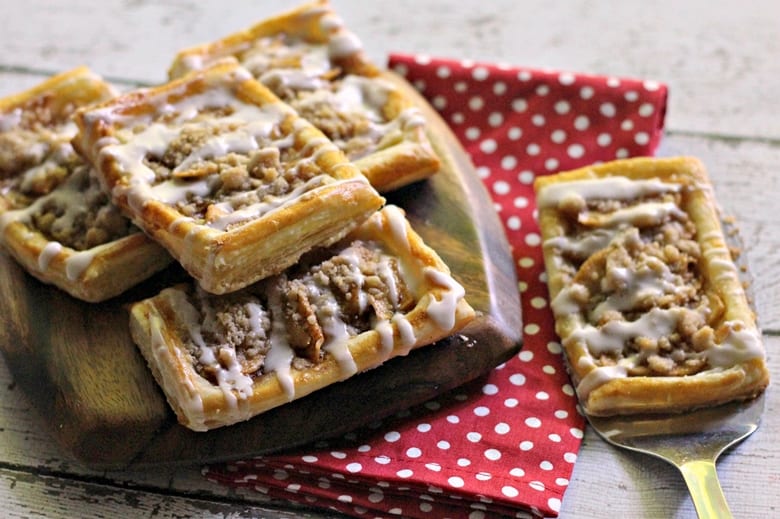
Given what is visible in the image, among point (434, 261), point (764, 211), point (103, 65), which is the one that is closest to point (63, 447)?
point (434, 261)

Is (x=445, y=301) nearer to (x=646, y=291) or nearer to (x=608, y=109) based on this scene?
(x=646, y=291)

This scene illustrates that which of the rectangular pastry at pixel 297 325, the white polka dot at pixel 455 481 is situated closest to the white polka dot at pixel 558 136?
Answer: the rectangular pastry at pixel 297 325

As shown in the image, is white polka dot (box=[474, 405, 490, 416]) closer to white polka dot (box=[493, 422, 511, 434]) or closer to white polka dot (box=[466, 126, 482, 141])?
white polka dot (box=[493, 422, 511, 434])

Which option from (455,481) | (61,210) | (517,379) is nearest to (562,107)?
(517,379)

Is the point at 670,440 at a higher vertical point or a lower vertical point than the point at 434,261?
lower

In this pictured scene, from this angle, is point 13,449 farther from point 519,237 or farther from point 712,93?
point 712,93

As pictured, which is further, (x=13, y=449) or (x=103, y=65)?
(x=103, y=65)
